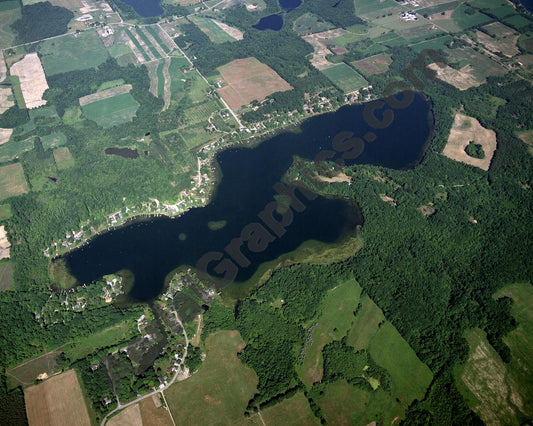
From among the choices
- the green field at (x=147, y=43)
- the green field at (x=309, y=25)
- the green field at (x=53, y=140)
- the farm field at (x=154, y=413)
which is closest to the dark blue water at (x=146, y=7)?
the green field at (x=147, y=43)

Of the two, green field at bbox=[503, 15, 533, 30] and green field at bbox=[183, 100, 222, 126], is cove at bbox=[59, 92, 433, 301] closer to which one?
green field at bbox=[183, 100, 222, 126]

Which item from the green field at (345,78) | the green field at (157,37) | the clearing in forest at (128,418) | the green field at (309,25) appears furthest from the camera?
the green field at (309,25)

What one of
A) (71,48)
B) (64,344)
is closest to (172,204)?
(64,344)

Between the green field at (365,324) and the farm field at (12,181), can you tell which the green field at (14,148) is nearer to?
the farm field at (12,181)

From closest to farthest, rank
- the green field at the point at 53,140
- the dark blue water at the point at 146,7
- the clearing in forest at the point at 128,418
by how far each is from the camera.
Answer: the clearing in forest at the point at 128,418 → the green field at the point at 53,140 → the dark blue water at the point at 146,7

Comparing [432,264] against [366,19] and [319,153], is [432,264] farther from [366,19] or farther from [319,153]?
[366,19]

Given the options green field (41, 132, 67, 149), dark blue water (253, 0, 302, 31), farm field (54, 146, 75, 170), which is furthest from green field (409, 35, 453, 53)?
green field (41, 132, 67, 149)
